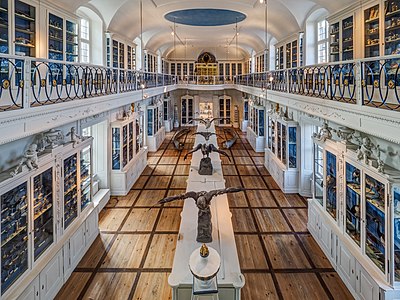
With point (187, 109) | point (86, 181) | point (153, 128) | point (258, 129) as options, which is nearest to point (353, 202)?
point (86, 181)

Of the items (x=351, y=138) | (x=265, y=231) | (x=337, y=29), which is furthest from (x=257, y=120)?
(x=351, y=138)

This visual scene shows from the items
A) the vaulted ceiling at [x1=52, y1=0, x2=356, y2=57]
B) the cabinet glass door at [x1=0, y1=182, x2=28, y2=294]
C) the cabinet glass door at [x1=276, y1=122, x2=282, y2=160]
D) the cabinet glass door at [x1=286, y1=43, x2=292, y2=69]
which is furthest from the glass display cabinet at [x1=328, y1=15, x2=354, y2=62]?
the cabinet glass door at [x1=0, y1=182, x2=28, y2=294]

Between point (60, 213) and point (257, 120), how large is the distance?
12.4 metres

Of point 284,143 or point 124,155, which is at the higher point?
point 284,143

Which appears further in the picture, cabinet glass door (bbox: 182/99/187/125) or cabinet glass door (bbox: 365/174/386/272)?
cabinet glass door (bbox: 182/99/187/125)

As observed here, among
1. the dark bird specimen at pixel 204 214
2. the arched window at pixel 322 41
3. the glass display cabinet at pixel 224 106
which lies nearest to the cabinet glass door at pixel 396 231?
the dark bird specimen at pixel 204 214

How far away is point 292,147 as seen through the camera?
10.3m

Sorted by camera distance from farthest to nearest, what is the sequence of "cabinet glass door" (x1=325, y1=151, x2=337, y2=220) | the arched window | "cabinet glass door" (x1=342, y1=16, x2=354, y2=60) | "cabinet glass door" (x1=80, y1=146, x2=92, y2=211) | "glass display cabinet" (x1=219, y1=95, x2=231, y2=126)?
"glass display cabinet" (x1=219, y1=95, x2=231, y2=126) < the arched window < "cabinet glass door" (x1=342, y1=16, x2=354, y2=60) < "cabinet glass door" (x1=80, y1=146, x2=92, y2=211) < "cabinet glass door" (x1=325, y1=151, x2=337, y2=220)

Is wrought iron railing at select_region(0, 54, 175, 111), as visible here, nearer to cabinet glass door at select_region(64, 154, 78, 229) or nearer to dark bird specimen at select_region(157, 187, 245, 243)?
cabinet glass door at select_region(64, 154, 78, 229)

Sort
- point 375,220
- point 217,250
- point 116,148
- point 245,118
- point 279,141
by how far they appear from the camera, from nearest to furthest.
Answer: point 217,250 < point 375,220 < point 116,148 < point 279,141 < point 245,118

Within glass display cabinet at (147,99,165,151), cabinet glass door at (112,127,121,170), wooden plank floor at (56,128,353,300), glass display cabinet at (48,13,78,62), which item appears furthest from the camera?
glass display cabinet at (147,99,165,151)

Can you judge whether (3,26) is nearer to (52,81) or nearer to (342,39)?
(52,81)

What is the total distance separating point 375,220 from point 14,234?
15.8ft

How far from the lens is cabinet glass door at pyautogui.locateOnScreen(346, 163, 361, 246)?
17.3ft
